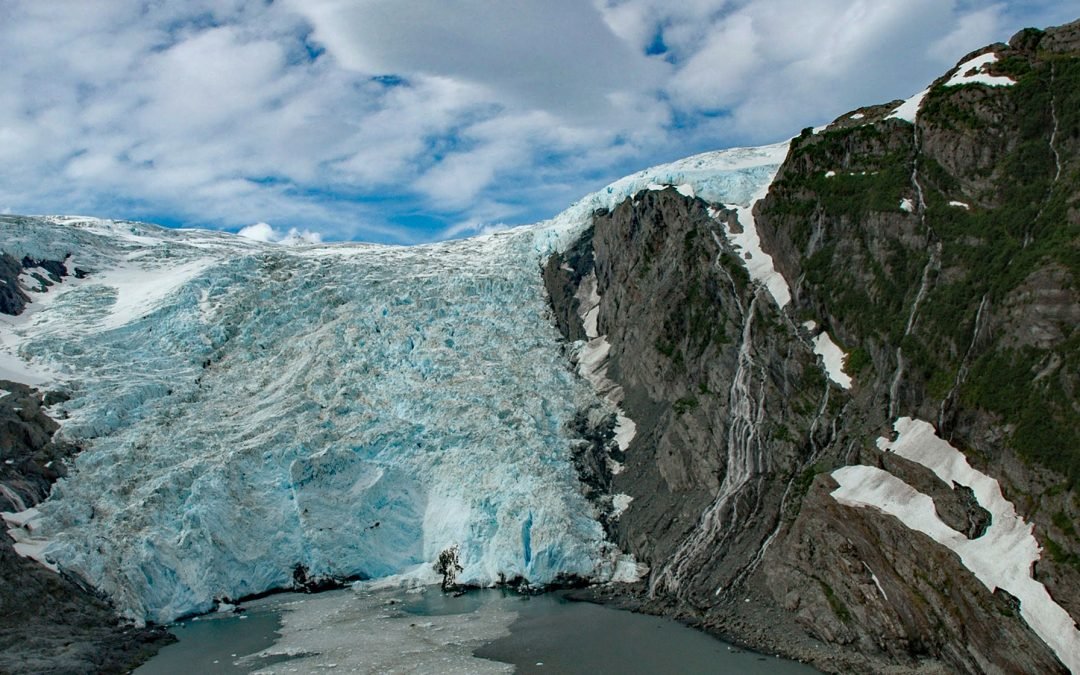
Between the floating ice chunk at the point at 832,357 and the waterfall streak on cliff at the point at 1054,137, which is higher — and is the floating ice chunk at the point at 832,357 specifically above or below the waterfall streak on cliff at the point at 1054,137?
below

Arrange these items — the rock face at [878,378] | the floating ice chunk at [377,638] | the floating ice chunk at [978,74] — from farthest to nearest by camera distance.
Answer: the floating ice chunk at [978,74]
the floating ice chunk at [377,638]
the rock face at [878,378]

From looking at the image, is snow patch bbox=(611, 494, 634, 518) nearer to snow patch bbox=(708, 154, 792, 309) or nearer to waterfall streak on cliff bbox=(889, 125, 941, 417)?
snow patch bbox=(708, 154, 792, 309)

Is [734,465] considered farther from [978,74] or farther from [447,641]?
[978,74]

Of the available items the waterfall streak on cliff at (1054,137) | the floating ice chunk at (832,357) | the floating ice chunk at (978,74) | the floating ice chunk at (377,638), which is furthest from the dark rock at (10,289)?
the waterfall streak on cliff at (1054,137)

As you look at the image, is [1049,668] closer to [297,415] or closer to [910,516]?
[910,516]

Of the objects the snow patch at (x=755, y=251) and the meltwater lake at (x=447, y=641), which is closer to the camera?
the meltwater lake at (x=447, y=641)

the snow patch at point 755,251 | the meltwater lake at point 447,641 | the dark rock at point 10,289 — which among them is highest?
the dark rock at point 10,289

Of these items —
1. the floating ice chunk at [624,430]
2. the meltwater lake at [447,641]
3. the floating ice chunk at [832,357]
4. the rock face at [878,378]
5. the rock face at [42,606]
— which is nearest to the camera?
the rock face at [878,378]

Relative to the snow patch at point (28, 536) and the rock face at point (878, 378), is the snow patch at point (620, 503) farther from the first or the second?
the snow patch at point (28, 536)
